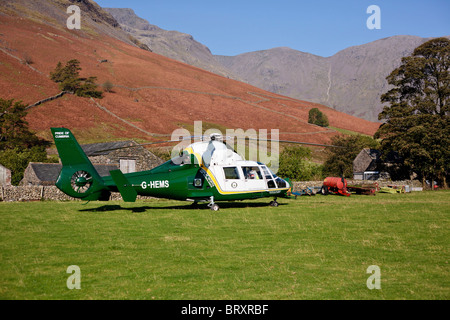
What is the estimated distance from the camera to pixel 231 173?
2056cm

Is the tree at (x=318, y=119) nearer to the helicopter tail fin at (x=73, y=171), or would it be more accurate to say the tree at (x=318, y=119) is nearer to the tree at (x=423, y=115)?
the tree at (x=423, y=115)

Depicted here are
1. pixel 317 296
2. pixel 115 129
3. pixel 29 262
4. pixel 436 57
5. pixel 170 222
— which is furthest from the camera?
pixel 115 129

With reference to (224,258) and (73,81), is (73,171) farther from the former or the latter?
(73,81)

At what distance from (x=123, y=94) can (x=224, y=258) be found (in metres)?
108

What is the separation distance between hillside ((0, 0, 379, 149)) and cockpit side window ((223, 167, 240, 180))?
58.9 meters

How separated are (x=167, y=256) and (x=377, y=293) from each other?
494 centimetres

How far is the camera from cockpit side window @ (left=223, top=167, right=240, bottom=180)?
20469 mm

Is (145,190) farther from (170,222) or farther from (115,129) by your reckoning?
(115,129)

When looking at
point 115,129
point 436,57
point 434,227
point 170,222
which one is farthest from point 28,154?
point 436,57

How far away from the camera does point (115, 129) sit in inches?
3329

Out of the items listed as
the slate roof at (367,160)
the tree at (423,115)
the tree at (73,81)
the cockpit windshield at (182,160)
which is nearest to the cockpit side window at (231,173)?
the cockpit windshield at (182,160)

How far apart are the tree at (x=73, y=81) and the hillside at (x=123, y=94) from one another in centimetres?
263

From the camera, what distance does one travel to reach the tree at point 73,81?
97.2 m

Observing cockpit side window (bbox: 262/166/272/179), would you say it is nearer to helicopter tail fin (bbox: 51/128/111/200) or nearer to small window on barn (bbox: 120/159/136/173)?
helicopter tail fin (bbox: 51/128/111/200)
